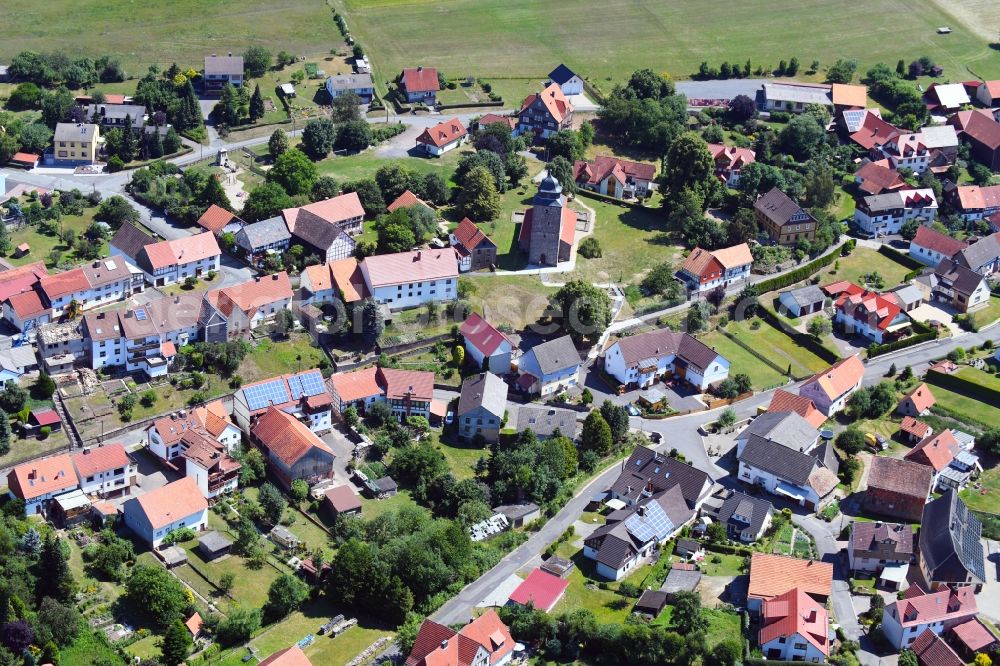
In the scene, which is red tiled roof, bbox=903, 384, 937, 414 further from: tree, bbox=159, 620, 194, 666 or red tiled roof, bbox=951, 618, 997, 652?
tree, bbox=159, 620, 194, 666

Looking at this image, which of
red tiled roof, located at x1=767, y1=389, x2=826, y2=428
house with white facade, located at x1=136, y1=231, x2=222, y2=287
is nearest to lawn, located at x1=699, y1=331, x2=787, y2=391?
red tiled roof, located at x1=767, y1=389, x2=826, y2=428

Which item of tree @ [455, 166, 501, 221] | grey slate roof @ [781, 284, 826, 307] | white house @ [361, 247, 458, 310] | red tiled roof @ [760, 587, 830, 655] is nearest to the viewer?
red tiled roof @ [760, 587, 830, 655]

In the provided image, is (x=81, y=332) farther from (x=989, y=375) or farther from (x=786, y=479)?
(x=989, y=375)

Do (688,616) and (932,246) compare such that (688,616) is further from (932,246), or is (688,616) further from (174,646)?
(932,246)

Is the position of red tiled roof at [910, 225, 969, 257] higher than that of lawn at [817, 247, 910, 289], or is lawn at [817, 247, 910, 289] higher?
red tiled roof at [910, 225, 969, 257]

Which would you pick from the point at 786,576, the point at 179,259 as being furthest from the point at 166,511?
the point at 786,576

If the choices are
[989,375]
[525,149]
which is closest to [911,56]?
[525,149]
